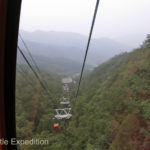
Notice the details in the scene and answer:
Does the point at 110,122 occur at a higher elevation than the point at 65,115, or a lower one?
lower

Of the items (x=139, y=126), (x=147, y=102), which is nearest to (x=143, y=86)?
(x=147, y=102)

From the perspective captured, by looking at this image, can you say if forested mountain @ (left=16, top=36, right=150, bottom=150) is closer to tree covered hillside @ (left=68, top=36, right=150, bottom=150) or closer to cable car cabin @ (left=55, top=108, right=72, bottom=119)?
tree covered hillside @ (left=68, top=36, right=150, bottom=150)

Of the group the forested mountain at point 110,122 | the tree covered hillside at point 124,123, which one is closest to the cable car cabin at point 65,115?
the forested mountain at point 110,122

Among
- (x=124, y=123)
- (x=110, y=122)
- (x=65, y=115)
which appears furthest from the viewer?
(x=110, y=122)

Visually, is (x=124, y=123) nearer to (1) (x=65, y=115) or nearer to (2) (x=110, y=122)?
(2) (x=110, y=122)

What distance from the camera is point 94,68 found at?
49.1 ft

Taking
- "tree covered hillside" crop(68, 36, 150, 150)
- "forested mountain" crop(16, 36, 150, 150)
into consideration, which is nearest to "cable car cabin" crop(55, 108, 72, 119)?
"forested mountain" crop(16, 36, 150, 150)

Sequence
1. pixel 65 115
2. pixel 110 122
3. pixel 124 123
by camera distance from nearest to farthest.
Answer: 1. pixel 124 123
2. pixel 65 115
3. pixel 110 122

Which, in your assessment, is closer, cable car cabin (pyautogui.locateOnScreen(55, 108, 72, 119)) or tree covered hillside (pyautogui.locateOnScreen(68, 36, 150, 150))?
tree covered hillside (pyautogui.locateOnScreen(68, 36, 150, 150))

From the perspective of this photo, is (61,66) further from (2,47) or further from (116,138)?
(2,47)

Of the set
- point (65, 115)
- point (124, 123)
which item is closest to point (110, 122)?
point (124, 123)

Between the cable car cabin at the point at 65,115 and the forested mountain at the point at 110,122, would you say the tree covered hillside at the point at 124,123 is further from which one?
the cable car cabin at the point at 65,115

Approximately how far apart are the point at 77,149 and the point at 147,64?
5178mm

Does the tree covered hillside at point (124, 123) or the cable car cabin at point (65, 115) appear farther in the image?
the cable car cabin at point (65, 115)
